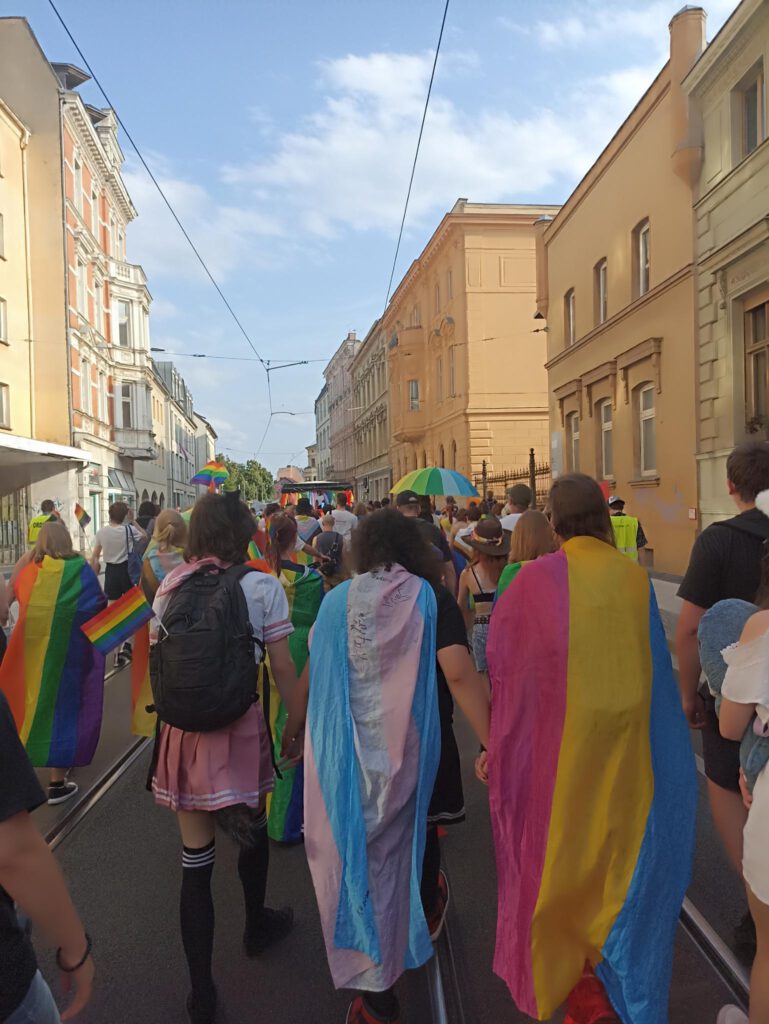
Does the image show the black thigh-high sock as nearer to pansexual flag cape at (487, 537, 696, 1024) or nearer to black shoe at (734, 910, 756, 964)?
pansexual flag cape at (487, 537, 696, 1024)

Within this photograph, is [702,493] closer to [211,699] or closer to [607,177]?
[607,177]

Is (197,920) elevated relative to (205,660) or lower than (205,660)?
lower

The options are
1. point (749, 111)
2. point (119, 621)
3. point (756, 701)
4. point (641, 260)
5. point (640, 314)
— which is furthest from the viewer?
point (641, 260)

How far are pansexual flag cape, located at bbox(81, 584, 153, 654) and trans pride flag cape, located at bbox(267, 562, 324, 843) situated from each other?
0.96 m

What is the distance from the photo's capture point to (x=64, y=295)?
2578cm

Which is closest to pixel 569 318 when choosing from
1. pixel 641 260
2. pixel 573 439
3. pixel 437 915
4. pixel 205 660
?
pixel 573 439

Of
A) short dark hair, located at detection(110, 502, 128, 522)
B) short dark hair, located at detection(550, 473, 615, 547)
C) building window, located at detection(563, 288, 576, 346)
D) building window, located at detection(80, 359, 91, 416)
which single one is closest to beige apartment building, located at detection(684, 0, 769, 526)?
building window, located at detection(563, 288, 576, 346)

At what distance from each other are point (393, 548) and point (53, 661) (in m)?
2.83

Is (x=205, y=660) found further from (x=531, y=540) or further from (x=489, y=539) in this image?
(x=489, y=539)

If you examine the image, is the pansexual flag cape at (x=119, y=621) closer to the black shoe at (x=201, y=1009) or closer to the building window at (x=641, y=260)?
the black shoe at (x=201, y=1009)

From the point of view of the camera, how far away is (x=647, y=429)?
16.0 metres

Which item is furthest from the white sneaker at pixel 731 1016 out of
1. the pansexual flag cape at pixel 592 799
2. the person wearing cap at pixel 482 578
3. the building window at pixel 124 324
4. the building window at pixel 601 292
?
the building window at pixel 124 324

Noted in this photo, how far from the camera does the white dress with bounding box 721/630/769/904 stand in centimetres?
183

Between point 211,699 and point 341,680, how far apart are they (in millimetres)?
441
